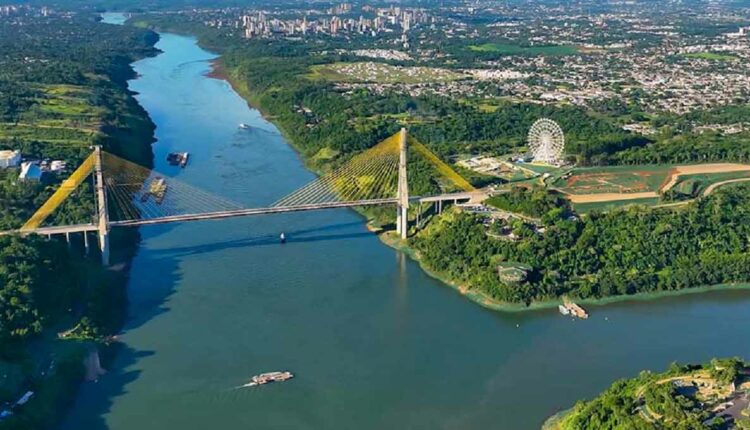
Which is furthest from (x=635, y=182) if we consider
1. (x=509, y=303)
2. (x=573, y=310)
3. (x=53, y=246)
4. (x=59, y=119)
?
(x=59, y=119)

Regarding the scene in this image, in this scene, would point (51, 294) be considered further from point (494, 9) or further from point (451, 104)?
point (494, 9)

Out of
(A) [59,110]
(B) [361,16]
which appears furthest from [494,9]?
(A) [59,110]

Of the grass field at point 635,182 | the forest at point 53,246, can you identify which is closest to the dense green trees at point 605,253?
the grass field at point 635,182

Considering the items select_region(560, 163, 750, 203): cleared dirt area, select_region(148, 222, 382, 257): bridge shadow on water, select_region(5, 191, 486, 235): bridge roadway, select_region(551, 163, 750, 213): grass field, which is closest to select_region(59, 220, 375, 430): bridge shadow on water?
select_region(148, 222, 382, 257): bridge shadow on water

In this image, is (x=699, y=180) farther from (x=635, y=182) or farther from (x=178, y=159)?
(x=178, y=159)

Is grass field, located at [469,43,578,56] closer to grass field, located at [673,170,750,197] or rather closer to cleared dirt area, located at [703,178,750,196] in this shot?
grass field, located at [673,170,750,197]

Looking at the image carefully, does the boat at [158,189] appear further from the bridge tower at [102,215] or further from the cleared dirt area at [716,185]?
the cleared dirt area at [716,185]

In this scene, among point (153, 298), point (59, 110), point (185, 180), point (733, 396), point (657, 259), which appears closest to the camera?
point (733, 396)
